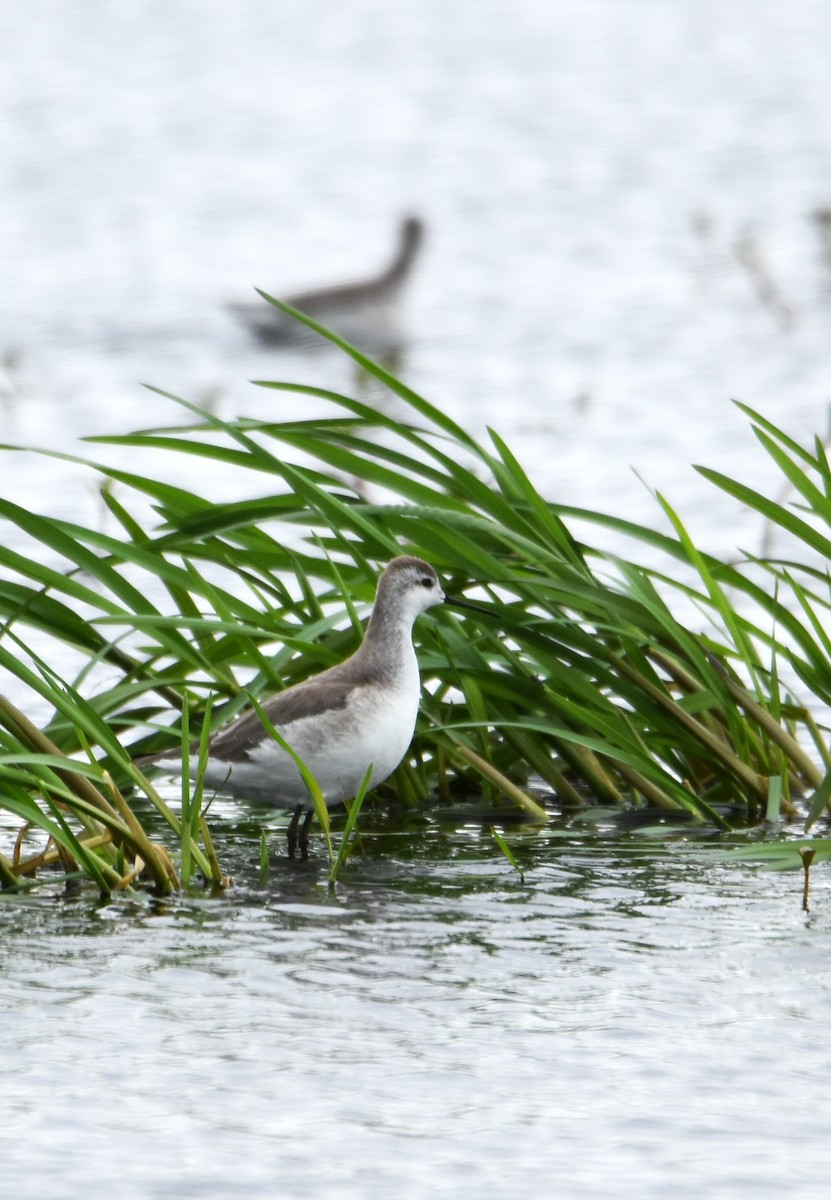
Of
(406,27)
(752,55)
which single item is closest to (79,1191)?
(752,55)

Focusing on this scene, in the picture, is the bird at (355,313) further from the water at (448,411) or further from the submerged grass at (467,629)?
the submerged grass at (467,629)

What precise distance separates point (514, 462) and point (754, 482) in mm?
6426

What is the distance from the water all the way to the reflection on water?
0.5 inches

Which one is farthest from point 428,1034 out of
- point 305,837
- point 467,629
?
point 467,629

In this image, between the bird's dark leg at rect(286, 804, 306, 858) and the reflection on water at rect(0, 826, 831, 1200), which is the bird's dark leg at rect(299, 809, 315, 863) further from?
the reflection on water at rect(0, 826, 831, 1200)

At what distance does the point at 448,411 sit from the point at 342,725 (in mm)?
9231

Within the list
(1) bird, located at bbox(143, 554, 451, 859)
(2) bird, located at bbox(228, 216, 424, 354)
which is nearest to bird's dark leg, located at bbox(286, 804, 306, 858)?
(1) bird, located at bbox(143, 554, 451, 859)

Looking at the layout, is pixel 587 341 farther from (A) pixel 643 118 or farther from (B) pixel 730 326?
(A) pixel 643 118

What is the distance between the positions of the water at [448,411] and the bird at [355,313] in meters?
0.29

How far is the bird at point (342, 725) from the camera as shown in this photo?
6.28 metres

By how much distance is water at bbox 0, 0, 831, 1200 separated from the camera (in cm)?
418

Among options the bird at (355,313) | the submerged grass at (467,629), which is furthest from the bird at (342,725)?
the bird at (355,313)

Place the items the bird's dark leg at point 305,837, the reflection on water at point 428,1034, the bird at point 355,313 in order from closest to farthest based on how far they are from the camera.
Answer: the reflection on water at point 428,1034
the bird's dark leg at point 305,837
the bird at point 355,313

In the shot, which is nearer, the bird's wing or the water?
the water
